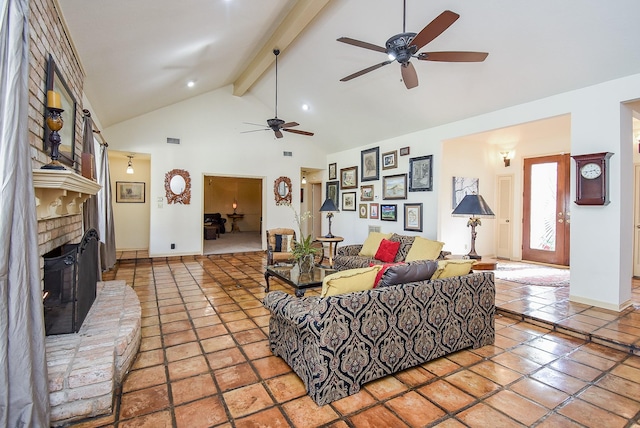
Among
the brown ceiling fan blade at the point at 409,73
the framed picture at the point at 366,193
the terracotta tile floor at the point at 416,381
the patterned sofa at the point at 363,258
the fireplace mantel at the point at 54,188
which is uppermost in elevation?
the brown ceiling fan blade at the point at 409,73

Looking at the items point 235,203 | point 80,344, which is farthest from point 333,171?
point 80,344

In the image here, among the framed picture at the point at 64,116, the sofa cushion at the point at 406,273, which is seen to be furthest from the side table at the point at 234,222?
the sofa cushion at the point at 406,273

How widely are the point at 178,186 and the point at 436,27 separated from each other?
21.2 feet

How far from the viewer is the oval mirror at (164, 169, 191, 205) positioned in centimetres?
718

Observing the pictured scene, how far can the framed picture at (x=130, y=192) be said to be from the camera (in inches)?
314

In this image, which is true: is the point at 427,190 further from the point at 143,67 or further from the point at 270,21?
the point at 143,67

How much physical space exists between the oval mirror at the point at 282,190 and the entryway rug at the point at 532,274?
17.2 feet

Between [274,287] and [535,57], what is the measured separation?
462 cm

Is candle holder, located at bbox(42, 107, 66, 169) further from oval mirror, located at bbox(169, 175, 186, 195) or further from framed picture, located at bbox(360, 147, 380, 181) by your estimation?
framed picture, located at bbox(360, 147, 380, 181)

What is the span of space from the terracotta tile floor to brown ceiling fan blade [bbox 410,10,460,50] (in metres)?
2.68

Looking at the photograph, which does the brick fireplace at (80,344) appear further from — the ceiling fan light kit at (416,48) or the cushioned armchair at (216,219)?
the cushioned armchair at (216,219)

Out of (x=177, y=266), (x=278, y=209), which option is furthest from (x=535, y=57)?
(x=177, y=266)

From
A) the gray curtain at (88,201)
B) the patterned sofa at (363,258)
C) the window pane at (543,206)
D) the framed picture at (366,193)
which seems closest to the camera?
the gray curtain at (88,201)

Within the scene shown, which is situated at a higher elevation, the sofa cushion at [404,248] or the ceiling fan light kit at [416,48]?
Result: the ceiling fan light kit at [416,48]
